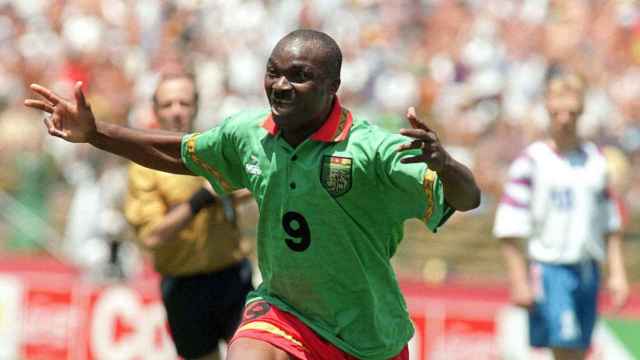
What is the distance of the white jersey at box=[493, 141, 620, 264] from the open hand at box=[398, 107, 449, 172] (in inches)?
179

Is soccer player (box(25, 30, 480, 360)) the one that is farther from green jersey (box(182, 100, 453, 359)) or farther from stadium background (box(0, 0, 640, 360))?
stadium background (box(0, 0, 640, 360))

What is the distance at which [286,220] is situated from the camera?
6059 mm

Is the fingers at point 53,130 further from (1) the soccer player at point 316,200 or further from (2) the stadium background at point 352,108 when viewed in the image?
(2) the stadium background at point 352,108

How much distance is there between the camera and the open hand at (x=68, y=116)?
6223 mm

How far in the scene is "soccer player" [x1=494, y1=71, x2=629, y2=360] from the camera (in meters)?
9.87

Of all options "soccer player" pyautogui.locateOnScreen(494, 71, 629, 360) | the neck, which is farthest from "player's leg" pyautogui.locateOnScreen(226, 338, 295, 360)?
"soccer player" pyautogui.locateOnScreen(494, 71, 629, 360)

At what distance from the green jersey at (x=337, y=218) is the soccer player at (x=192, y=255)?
2.46m

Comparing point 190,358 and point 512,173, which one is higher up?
point 512,173

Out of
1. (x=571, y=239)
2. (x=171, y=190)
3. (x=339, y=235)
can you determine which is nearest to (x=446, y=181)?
(x=339, y=235)

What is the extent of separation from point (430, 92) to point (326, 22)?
209cm

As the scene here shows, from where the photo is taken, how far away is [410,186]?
19.1ft

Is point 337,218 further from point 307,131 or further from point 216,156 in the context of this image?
point 216,156

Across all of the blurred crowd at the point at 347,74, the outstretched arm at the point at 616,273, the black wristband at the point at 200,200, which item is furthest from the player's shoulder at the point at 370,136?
the blurred crowd at the point at 347,74

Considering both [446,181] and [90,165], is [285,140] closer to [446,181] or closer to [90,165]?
[446,181]
